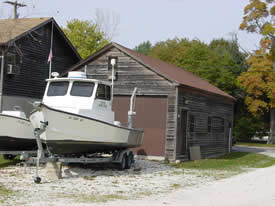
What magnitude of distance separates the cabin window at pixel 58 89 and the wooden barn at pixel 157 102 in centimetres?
565

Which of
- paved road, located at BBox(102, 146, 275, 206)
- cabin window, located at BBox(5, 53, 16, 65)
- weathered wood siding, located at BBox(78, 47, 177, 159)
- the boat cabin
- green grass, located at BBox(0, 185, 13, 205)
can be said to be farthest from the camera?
cabin window, located at BBox(5, 53, 16, 65)

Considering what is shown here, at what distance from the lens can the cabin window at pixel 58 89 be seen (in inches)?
603

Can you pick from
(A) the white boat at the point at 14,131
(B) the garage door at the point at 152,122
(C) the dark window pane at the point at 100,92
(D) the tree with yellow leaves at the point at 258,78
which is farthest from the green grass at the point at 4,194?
(D) the tree with yellow leaves at the point at 258,78

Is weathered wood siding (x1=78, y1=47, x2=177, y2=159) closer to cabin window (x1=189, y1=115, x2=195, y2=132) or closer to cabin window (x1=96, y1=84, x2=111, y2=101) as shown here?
cabin window (x1=189, y1=115, x2=195, y2=132)

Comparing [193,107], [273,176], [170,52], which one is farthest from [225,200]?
[170,52]

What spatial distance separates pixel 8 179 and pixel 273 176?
869 cm

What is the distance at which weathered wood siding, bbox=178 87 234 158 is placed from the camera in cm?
2098

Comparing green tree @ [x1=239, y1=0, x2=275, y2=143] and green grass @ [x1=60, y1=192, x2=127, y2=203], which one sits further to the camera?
green tree @ [x1=239, y1=0, x2=275, y2=143]

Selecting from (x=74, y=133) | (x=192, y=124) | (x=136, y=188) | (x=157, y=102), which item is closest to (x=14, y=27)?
(x=157, y=102)

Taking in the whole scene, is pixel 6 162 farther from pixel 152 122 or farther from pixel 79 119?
pixel 152 122

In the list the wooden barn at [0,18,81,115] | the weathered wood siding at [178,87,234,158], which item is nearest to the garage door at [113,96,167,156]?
the weathered wood siding at [178,87,234,158]

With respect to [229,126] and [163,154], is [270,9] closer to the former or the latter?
[229,126]

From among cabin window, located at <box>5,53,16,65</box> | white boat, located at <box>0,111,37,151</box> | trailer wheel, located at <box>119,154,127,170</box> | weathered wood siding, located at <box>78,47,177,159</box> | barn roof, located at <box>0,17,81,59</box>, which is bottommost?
trailer wheel, located at <box>119,154,127,170</box>

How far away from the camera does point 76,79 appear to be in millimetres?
15305
